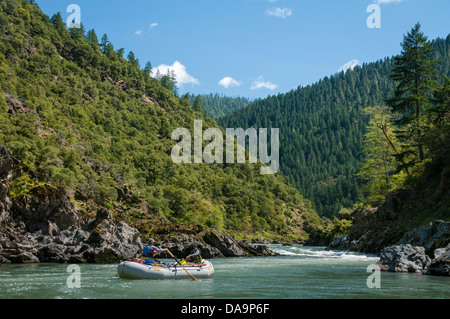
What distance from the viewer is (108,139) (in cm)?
→ 10388

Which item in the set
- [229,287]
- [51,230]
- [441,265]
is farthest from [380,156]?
[51,230]

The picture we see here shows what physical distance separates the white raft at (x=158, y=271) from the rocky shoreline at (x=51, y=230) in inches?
515

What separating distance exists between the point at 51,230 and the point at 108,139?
66268 millimetres

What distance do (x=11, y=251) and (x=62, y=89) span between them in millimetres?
77386

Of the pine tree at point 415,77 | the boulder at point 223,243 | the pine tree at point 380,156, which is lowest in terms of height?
the boulder at point 223,243

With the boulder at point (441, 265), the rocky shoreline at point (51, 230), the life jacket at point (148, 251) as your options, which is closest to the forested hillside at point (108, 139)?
the rocky shoreline at point (51, 230)

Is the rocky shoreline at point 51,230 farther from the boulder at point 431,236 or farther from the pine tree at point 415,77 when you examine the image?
the pine tree at point 415,77

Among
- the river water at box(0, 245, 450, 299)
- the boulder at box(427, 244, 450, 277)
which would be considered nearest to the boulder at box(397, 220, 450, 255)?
the boulder at box(427, 244, 450, 277)

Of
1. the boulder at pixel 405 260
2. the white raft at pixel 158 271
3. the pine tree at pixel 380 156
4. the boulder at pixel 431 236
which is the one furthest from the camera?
the pine tree at pixel 380 156

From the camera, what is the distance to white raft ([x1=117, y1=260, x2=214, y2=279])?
25016 millimetres

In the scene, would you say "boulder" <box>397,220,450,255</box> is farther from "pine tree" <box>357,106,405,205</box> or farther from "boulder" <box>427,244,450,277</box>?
"pine tree" <box>357,106,405,205</box>

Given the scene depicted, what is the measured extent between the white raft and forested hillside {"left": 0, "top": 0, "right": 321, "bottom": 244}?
68.9ft

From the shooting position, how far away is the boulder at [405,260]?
26094 mm
